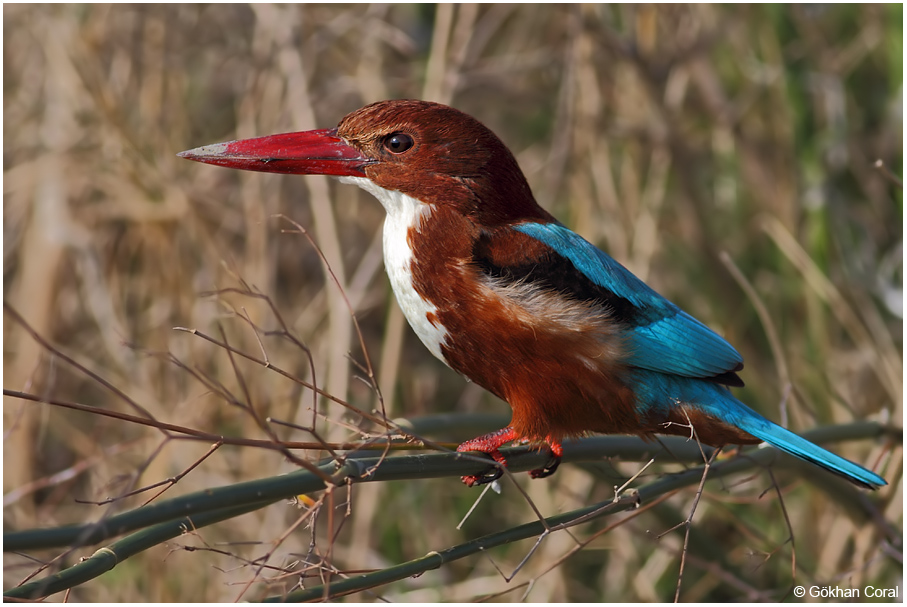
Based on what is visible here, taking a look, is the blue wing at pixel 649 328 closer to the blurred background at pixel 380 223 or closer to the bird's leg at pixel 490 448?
the bird's leg at pixel 490 448

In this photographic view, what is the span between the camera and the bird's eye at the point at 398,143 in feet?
6.39

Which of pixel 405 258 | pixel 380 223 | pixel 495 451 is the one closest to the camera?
pixel 495 451

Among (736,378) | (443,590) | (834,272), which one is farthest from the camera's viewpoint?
(834,272)

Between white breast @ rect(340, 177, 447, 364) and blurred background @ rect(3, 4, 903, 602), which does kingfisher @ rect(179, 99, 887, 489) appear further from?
blurred background @ rect(3, 4, 903, 602)

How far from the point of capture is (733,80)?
3.86 meters

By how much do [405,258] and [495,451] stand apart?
0.46 meters

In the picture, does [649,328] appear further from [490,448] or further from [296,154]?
[296,154]

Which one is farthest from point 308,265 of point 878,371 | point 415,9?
point 878,371

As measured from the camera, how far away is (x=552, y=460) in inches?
70.8

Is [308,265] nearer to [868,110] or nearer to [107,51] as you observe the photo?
[107,51]

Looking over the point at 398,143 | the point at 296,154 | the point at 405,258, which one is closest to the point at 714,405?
the point at 405,258

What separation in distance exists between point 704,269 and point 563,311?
6.19 feet

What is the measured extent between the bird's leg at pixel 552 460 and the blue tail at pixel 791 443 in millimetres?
368

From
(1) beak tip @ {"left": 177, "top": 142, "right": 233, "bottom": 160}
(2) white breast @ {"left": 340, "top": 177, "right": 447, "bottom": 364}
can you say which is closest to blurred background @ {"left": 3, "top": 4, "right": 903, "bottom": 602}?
(2) white breast @ {"left": 340, "top": 177, "right": 447, "bottom": 364}
